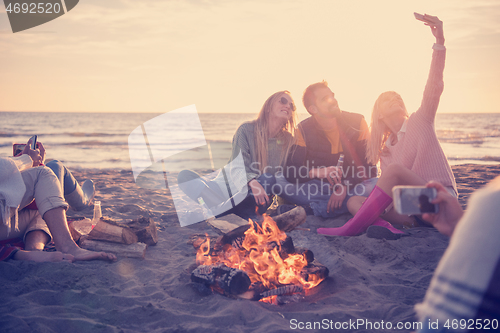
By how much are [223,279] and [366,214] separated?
81.3 inches

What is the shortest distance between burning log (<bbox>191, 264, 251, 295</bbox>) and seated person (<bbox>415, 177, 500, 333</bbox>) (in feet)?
6.04

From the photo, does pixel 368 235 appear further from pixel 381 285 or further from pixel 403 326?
pixel 403 326

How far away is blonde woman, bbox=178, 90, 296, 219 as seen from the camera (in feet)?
15.0

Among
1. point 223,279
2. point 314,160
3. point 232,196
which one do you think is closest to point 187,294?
point 223,279

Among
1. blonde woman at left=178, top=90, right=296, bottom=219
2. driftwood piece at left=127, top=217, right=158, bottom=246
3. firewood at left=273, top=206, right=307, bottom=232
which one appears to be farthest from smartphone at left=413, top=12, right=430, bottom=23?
driftwood piece at left=127, top=217, right=158, bottom=246

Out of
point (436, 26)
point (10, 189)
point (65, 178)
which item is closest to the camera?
point (10, 189)

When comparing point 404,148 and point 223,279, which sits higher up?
point 404,148

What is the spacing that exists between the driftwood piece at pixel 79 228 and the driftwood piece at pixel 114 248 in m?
0.19

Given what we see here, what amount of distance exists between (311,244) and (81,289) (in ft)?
7.75

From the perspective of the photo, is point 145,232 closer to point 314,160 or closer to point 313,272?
point 313,272

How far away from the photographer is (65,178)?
3793 millimetres

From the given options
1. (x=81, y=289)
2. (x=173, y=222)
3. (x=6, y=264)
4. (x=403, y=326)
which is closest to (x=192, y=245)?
(x=173, y=222)

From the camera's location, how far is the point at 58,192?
10.1ft

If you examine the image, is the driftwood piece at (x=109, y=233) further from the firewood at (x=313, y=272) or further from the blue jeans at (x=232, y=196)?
the firewood at (x=313, y=272)
